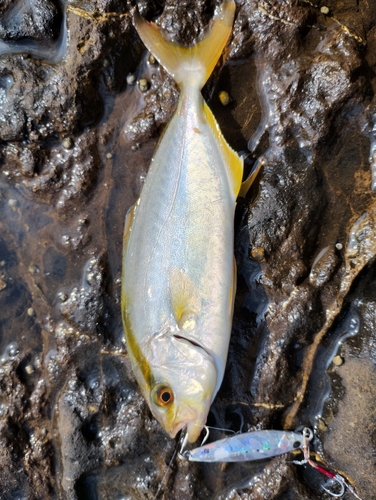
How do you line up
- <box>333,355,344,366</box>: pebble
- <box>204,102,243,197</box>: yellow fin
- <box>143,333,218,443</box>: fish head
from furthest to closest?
<box>333,355,344,366</box>: pebble < <box>204,102,243,197</box>: yellow fin < <box>143,333,218,443</box>: fish head

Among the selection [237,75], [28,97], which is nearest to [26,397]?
[28,97]

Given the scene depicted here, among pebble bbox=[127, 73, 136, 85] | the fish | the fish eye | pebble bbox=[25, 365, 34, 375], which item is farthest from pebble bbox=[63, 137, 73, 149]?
the fish eye

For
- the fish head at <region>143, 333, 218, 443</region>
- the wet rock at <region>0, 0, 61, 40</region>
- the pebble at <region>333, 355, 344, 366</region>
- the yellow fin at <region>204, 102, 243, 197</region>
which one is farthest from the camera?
the pebble at <region>333, 355, 344, 366</region>

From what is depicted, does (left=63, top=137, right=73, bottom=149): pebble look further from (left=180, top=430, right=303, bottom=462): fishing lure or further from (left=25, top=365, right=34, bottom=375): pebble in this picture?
(left=180, top=430, right=303, bottom=462): fishing lure

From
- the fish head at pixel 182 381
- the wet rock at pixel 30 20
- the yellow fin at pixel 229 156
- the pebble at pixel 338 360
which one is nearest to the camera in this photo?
the fish head at pixel 182 381

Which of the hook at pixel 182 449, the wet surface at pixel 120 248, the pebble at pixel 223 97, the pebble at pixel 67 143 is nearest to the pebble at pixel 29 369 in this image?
the wet surface at pixel 120 248

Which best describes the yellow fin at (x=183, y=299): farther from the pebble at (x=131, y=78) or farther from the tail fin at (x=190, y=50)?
the pebble at (x=131, y=78)

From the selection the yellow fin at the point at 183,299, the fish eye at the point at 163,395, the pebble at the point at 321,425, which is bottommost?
the pebble at the point at 321,425

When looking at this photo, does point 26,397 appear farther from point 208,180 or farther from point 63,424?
point 208,180
